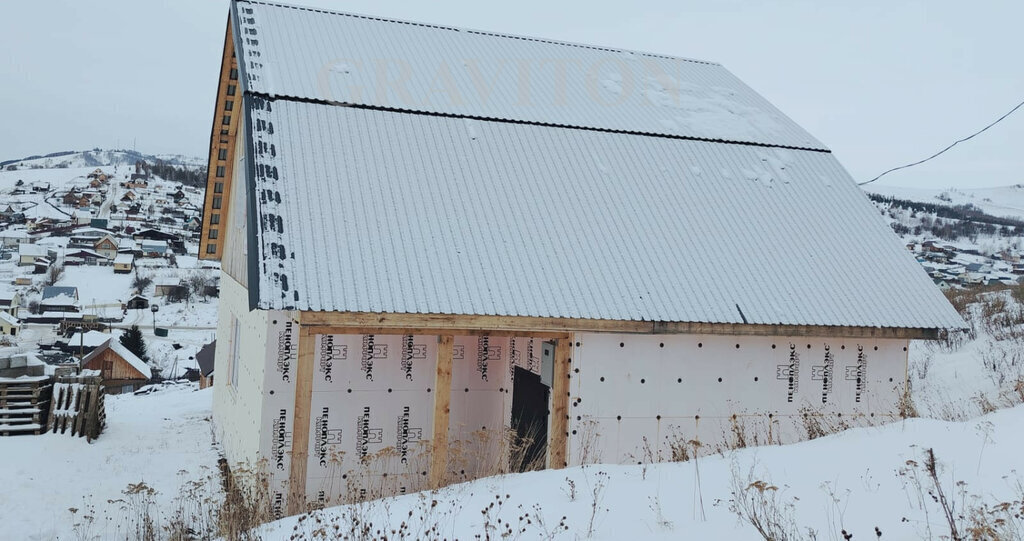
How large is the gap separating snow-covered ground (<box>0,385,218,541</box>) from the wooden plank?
4.82m

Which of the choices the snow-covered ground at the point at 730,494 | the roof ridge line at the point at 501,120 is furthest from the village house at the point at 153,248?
the snow-covered ground at the point at 730,494

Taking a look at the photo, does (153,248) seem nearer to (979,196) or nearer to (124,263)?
(124,263)

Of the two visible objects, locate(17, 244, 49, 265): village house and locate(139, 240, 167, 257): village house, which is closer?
locate(17, 244, 49, 265): village house

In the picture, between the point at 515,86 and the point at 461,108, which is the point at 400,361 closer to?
the point at 461,108

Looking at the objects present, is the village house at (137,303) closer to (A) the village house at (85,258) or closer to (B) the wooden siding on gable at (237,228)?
(A) the village house at (85,258)

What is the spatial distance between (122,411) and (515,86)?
504 inches

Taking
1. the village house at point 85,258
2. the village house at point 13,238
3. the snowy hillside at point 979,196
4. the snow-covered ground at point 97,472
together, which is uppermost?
the snowy hillside at point 979,196

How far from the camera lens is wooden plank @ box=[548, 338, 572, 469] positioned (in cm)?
988

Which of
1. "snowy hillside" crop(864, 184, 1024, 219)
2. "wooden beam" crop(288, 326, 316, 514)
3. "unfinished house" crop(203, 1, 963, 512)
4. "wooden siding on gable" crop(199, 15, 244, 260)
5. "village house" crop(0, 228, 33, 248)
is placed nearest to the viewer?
"wooden beam" crop(288, 326, 316, 514)

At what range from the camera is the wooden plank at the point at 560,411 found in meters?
9.88

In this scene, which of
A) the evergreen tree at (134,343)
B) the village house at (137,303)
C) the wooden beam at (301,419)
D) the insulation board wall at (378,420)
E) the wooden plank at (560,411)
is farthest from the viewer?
the village house at (137,303)

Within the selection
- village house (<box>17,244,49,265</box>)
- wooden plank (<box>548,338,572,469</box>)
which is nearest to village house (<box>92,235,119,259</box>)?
village house (<box>17,244,49,265</box>)

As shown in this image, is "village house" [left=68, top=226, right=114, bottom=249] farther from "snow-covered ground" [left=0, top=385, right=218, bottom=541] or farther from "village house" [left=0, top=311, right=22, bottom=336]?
"snow-covered ground" [left=0, top=385, right=218, bottom=541]

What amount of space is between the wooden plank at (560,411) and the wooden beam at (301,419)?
3.03 meters
